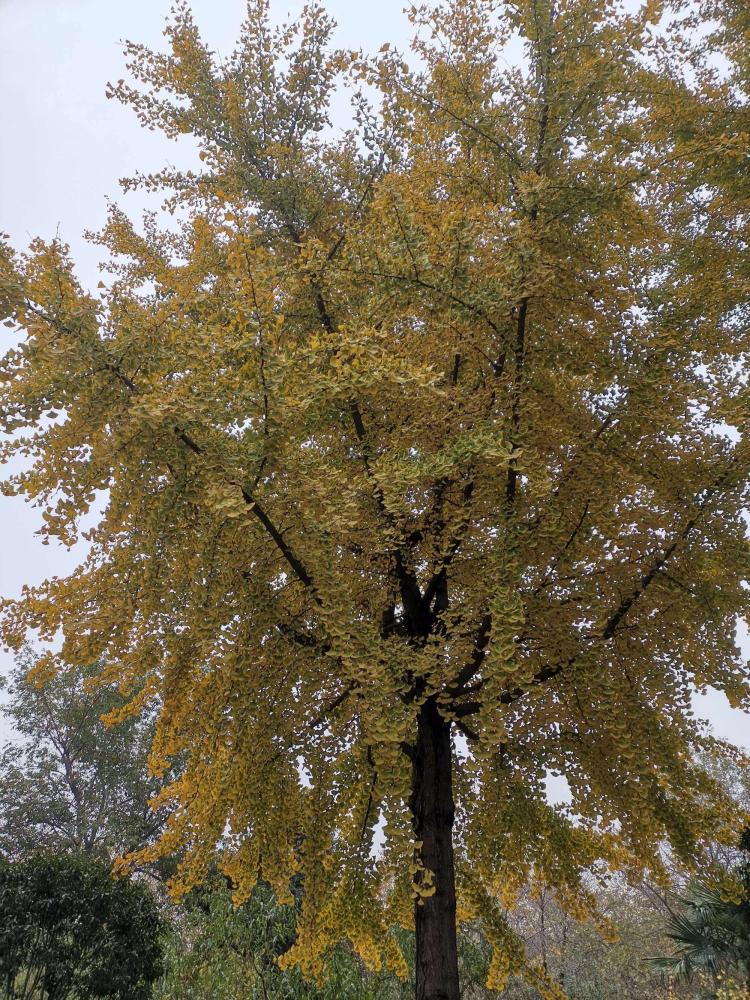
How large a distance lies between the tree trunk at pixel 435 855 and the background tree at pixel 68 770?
14805mm

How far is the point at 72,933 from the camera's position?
26.1 feet

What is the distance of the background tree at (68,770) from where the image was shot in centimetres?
1741

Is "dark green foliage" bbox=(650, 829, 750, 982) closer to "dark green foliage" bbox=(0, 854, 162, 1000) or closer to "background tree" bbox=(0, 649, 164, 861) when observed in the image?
"dark green foliage" bbox=(0, 854, 162, 1000)

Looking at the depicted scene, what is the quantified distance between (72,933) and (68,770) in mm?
11767

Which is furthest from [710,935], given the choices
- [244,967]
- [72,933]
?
[72,933]

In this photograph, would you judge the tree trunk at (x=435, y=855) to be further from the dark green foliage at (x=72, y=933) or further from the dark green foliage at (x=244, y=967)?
the dark green foliage at (x=72, y=933)

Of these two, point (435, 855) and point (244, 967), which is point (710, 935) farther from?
point (435, 855)

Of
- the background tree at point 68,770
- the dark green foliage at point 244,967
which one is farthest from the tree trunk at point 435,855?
the background tree at point 68,770

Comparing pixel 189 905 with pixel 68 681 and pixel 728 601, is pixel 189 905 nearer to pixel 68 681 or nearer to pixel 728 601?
pixel 68 681

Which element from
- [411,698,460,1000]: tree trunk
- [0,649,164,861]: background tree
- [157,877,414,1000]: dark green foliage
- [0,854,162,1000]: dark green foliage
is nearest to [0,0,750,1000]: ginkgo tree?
[411,698,460,1000]: tree trunk

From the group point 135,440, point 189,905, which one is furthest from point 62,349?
point 189,905

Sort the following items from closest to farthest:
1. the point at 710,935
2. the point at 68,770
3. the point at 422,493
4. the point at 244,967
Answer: the point at 422,493, the point at 244,967, the point at 710,935, the point at 68,770

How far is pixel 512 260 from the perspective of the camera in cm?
356

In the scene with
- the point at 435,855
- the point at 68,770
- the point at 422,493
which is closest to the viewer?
the point at 435,855
